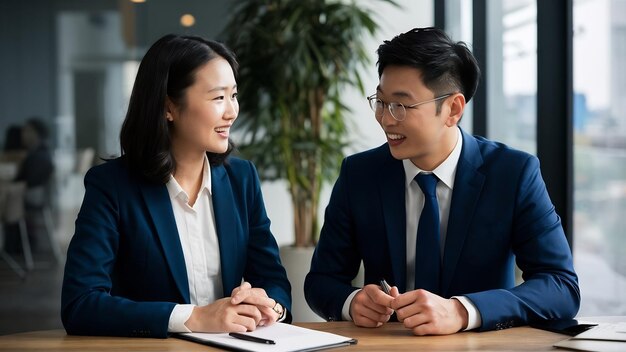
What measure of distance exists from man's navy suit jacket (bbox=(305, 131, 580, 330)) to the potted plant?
248cm

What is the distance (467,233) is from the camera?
247 cm

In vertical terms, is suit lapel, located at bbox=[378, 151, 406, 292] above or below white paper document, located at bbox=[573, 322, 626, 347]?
above

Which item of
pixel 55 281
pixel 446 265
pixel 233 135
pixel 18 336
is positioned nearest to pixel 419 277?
pixel 446 265

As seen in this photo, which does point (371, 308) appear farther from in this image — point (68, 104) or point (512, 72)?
point (68, 104)

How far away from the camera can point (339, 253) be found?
262 cm

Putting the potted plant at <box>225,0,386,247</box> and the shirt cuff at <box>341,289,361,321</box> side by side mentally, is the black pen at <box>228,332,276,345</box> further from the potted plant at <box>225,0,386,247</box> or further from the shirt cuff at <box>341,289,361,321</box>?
the potted plant at <box>225,0,386,247</box>

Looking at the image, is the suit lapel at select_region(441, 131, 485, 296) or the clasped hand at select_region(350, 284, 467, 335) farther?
the suit lapel at select_region(441, 131, 485, 296)

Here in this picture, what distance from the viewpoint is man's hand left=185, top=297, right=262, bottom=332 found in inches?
84.3

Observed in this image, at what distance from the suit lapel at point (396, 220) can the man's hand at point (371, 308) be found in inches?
11.3

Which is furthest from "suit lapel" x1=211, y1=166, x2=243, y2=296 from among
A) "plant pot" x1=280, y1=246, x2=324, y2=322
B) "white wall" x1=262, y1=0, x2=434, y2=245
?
"white wall" x1=262, y1=0, x2=434, y2=245

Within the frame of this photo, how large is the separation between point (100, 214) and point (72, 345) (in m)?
0.44

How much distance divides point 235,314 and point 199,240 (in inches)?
17.0

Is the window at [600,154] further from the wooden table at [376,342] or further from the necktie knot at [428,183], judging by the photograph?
the wooden table at [376,342]

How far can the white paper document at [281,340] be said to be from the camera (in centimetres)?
198
